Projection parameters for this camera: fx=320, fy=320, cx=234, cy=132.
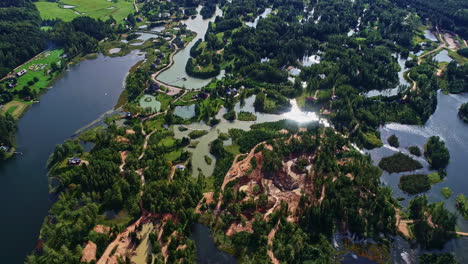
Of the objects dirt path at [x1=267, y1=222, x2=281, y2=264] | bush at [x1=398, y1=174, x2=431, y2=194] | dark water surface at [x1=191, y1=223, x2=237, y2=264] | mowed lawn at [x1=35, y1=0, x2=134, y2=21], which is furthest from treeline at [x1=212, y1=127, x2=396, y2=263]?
mowed lawn at [x1=35, y1=0, x2=134, y2=21]

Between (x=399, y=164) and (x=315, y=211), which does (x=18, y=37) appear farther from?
(x=399, y=164)

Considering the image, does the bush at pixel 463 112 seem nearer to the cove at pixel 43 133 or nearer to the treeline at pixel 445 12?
the treeline at pixel 445 12

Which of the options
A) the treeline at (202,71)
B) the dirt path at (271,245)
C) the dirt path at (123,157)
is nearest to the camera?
the dirt path at (271,245)

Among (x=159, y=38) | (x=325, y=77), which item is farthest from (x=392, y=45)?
(x=159, y=38)

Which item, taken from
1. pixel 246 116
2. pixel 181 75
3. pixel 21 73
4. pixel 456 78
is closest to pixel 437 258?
pixel 246 116

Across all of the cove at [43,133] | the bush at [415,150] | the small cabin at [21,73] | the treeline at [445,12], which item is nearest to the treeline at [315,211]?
the bush at [415,150]

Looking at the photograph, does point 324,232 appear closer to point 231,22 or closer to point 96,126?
point 96,126
